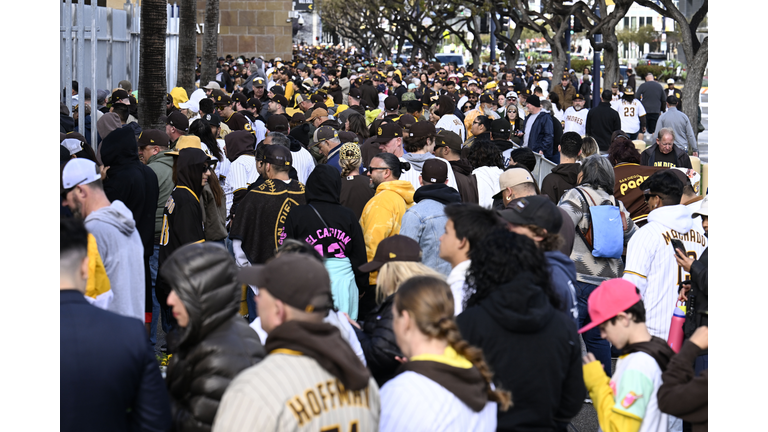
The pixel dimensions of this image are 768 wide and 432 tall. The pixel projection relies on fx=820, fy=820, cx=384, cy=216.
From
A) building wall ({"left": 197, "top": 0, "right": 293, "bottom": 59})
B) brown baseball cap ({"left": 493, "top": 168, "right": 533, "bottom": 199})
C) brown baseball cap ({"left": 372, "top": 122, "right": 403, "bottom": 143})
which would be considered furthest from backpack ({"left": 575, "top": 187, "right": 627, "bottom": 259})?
building wall ({"left": 197, "top": 0, "right": 293, "bottom": 59})

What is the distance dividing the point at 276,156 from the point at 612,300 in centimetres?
328

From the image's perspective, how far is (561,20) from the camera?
93.8 ft

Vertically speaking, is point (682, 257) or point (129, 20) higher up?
point (129, 20)

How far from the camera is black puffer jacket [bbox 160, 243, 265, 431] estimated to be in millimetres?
2896

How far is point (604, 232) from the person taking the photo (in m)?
6.12

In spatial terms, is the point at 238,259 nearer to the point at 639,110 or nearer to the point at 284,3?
the point at 639,110

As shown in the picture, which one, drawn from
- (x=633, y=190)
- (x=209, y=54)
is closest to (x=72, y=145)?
(x=633, y=190)

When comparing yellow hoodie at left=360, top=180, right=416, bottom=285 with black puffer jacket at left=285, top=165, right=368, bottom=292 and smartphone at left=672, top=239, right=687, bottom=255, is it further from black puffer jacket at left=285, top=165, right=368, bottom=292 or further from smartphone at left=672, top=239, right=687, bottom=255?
smartphone at left=672, top=239, right=687, bottom=255

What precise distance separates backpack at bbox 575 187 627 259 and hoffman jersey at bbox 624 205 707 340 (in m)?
0.65

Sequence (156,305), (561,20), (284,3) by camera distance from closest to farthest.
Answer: (156,305)
(561,20)
(284,3)

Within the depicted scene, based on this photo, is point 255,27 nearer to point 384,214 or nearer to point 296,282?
point 384,214
